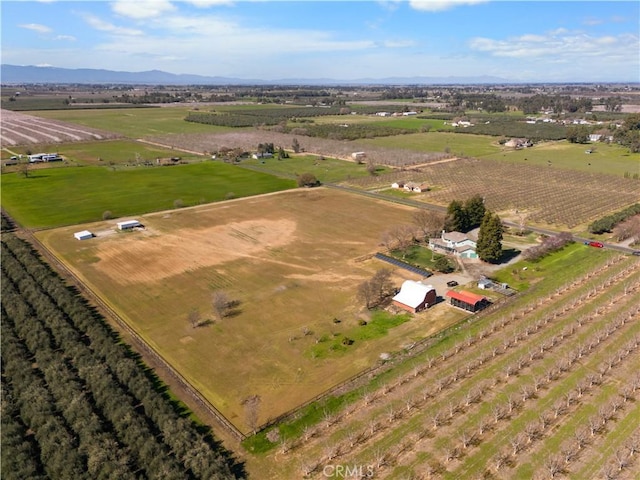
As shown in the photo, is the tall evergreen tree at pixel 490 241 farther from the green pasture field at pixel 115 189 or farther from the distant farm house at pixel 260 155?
the distant farm house at pixel 260 155

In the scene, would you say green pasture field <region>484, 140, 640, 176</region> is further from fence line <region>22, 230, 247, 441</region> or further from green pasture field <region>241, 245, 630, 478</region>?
fence line <region>22, 230, 247, 441</region>

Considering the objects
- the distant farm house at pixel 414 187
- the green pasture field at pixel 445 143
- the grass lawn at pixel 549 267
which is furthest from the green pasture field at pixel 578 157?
the grass lawn at pixel 549 267

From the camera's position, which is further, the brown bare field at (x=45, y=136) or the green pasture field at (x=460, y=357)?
the brown bare field at (x=45, y=136)

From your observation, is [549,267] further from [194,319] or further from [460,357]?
[194,319]

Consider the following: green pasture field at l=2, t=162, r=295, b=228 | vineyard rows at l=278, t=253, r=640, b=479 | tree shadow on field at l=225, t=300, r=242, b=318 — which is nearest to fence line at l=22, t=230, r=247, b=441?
vineyard rows at l=278, t=253, r=640, b=479

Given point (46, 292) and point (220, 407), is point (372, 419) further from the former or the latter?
point (46, 292)

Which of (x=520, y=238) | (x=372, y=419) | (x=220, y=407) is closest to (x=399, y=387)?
(x=372, y=419)
